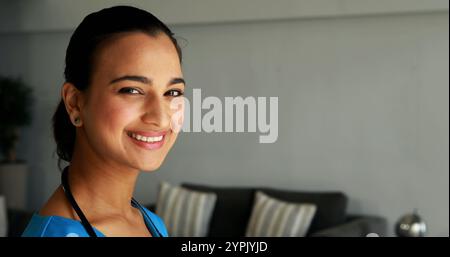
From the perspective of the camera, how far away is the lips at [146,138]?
326mm

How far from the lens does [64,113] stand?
1.23ft

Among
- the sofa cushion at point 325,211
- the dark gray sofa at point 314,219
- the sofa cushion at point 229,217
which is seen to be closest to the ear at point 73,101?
the dark gray sofa at point 314,219

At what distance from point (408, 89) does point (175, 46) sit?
74.2 inches

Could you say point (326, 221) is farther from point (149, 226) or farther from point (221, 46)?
point (149, 226)

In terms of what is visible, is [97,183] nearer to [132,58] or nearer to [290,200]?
[132,58]

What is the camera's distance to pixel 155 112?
1.07 feet

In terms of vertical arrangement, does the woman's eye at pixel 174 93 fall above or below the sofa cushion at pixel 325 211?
above

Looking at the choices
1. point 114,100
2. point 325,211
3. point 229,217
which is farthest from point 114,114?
point 325,211

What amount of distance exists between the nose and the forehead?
0.04ft

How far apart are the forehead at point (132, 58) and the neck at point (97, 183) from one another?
5 centimetres

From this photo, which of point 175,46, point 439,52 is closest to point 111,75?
point 175,46

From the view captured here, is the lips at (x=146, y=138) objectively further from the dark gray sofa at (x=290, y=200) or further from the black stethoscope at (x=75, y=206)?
the dark gray sofa at (x=290, y=200)

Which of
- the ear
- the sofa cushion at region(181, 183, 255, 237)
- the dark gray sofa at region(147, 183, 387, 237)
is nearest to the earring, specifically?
the ear
